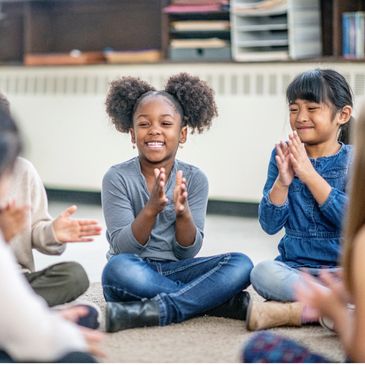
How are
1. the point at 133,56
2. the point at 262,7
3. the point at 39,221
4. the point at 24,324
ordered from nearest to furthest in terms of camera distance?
the point at 24,324, the point at 39,221, the point at 262,7, the point at 133,56

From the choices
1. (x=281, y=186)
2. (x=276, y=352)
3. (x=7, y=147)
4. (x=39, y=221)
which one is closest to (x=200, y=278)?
(x=281, y=186)

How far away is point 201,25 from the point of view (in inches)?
137

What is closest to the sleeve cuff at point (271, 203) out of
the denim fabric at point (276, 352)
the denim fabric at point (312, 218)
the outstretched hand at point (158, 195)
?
the denim fabric at point (312, 218)

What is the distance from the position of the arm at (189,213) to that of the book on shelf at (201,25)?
1518mm

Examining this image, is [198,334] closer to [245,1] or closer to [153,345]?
[153,345]

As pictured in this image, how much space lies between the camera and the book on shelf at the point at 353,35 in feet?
10.4

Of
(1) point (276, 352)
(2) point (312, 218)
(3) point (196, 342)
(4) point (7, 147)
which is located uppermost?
(4) point (7, 147)

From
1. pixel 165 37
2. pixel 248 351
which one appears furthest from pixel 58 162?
pixel 248 351

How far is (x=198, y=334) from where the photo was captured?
1787 millimetres

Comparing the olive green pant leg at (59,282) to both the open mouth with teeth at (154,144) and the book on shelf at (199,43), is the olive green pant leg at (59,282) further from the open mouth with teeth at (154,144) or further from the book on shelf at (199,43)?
the book on shelf at (199,43)

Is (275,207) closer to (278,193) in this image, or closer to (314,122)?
(278,193)

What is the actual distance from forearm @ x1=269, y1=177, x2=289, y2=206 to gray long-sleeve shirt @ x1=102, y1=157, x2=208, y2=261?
199mm

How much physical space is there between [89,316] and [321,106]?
0.76 meters

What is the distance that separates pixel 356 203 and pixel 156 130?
0.92m
